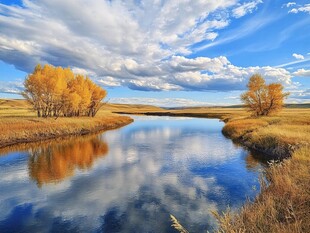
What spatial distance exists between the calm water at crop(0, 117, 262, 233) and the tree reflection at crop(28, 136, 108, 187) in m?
0.07

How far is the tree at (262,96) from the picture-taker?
55938 millimetres

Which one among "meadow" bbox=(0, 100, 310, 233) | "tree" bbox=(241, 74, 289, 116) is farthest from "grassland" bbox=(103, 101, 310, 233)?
"tree" bbox=(241, 74, 289, 116)

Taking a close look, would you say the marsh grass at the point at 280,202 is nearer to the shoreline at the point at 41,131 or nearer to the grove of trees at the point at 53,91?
the shoreline at the point at 41,131

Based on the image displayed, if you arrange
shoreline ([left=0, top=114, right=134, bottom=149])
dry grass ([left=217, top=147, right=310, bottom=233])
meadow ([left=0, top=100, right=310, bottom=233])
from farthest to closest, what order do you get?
shoreline ([left=0, top=114, right=134, bottom=149])
meadow ([left=0, top=100, right=310, bottom=233])
dry grass ([left=217, top=147, right=310, bottom=233])

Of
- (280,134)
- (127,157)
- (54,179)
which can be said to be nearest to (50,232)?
(54,179)

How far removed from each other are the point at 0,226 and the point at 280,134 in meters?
25.1

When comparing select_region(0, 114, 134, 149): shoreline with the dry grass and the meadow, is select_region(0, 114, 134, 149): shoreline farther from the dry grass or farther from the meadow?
the dry grass

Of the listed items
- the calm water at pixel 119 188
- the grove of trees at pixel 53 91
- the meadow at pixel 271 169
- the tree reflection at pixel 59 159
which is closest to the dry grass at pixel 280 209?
the meadow at pixel 271 169

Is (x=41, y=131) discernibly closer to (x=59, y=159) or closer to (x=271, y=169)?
(x=59, y=159)

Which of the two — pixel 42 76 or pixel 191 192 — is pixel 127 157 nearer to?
pixel 191 192

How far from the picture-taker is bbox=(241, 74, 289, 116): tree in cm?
5594

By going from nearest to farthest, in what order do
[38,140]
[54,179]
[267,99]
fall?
[54,179], [38,140], [267,99]

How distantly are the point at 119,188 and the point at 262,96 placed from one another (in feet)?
164

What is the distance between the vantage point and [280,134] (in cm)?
2634
